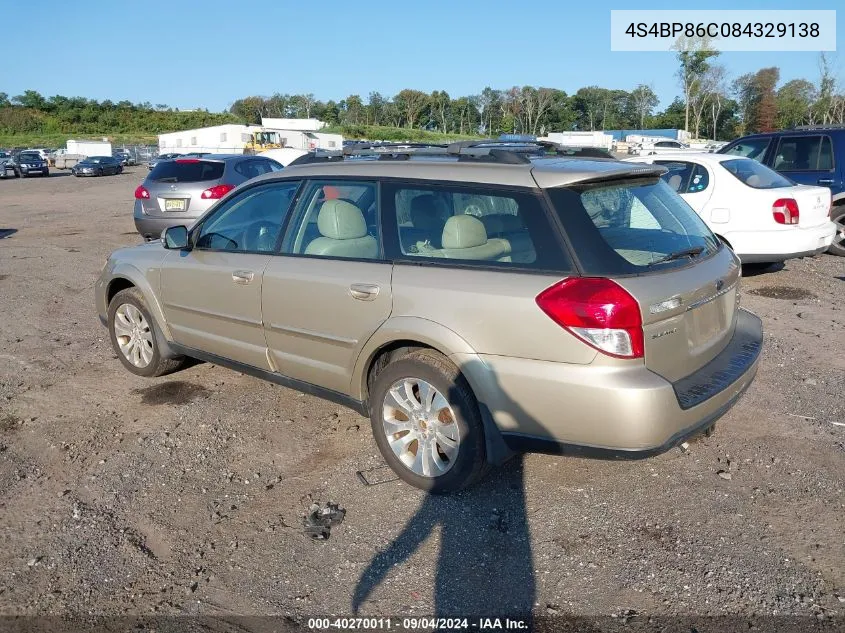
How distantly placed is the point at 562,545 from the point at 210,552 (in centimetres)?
164

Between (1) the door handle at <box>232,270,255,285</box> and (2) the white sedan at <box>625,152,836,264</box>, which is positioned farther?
(2) the white sedan at <box>625,152,836,264</box>

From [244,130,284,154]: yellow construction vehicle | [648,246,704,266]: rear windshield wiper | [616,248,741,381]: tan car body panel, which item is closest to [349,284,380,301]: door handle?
[616,248,741,381]: tan car body panel

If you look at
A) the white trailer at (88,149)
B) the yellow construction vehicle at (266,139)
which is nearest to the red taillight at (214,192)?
the yellow construction vehicle at (266,139)

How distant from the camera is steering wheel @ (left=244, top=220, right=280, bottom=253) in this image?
4551 mm

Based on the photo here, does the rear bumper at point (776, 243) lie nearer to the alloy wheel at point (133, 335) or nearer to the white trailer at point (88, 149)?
the alloy wheel at point (133, 335)

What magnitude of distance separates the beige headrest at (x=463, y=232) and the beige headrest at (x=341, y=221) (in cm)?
56

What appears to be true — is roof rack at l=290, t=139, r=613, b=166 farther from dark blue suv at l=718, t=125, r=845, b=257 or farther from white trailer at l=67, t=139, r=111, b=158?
white trailer at l=67, t=139, r=111, b=158

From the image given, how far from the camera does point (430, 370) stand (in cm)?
361

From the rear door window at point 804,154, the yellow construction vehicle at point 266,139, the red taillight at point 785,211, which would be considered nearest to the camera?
the red taillight at point 785,211

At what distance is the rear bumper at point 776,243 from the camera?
27.0 feet

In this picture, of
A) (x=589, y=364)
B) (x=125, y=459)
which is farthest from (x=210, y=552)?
(x=589, y=364)

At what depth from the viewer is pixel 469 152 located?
13.5 ft

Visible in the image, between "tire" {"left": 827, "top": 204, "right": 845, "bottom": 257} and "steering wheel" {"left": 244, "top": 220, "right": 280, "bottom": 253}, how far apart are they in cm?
908

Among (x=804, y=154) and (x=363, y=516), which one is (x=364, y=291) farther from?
(x=804, y=154)
